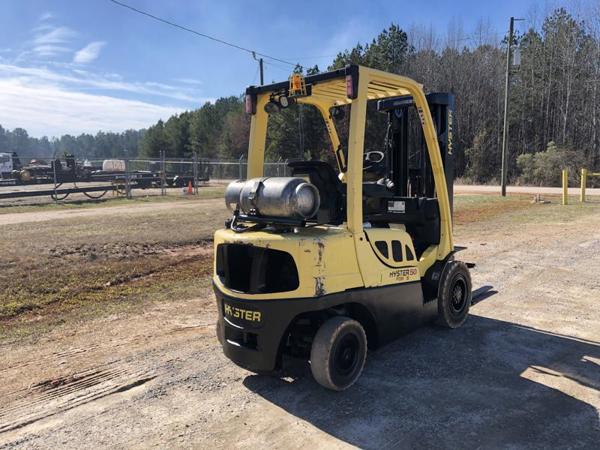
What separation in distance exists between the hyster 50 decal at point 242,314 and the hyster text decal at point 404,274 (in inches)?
51.1

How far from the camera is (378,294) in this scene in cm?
408

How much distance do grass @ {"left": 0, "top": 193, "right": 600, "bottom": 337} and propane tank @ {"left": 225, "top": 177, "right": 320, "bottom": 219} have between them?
3.23m

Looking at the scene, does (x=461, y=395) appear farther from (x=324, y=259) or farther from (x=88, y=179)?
(x=88, y=179)

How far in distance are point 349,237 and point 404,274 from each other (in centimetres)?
89

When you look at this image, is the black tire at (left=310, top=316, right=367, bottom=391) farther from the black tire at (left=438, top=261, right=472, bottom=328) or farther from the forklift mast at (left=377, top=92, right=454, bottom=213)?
the forklift mast at (left=377, top=92, right=454, bottom=213)

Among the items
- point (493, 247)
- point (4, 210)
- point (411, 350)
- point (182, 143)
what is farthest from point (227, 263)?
point (182, 143)

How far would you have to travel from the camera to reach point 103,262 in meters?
8.61

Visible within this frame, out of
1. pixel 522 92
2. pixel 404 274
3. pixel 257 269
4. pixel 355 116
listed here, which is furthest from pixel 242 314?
pixel 522 92

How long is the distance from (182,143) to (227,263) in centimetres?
8689

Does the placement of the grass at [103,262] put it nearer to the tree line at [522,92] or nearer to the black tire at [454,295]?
the black tire at [454,295]

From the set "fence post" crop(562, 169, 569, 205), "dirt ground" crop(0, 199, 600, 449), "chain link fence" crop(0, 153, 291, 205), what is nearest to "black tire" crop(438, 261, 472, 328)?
"dirt ground" crop(0, 199, 600, 449)

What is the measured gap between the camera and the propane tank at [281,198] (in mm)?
3555

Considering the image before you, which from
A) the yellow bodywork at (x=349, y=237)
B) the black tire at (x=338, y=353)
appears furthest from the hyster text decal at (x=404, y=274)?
the black tire at (x=338, y=353)

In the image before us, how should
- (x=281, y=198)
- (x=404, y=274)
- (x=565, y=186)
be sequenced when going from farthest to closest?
(x=565, y=186) < (x=404, y=274) < (x=281, y=198)
